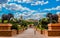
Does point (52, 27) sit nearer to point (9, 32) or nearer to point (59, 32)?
point (59, 32)

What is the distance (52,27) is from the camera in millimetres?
26219

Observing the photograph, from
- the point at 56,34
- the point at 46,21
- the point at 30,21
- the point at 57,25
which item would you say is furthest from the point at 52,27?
the point at 30,21

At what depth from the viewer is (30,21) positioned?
13500 cm

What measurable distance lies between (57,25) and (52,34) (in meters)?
5.07

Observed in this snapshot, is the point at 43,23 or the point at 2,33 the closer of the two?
the point at 2,33

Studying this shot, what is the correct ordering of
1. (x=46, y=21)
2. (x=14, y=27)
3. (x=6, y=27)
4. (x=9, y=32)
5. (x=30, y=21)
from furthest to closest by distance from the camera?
(x=30, y=21) → (x=46, y=21) → (x=14, y=27) → (x=6, y=27) → (x=9, y=32)

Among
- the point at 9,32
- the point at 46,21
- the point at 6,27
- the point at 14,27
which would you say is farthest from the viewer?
the point at 46,21

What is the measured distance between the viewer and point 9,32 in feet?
70.4

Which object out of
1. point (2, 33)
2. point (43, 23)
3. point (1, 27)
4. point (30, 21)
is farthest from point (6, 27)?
point (30, 21)

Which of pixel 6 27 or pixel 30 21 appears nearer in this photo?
pixel 6 27

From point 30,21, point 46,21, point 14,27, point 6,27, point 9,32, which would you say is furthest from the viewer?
point 30,21

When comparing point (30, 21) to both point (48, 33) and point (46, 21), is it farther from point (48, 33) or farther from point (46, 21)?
point (48, 33)

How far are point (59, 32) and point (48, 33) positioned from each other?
1367mm

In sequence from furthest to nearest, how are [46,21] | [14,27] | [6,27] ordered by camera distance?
1. [46,21]
2. [14,27]
3. [6,27]
